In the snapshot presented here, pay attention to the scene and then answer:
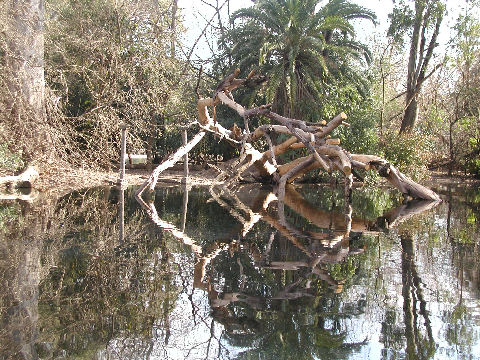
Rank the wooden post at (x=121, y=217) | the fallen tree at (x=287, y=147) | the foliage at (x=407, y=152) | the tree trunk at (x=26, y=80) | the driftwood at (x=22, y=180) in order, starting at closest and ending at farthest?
the wooden post at (x=121, y=217) < the fallen tree at (x=287, y=147) < the driftwood at (x=22, y=180) < the tree trunk at (x=26, y=80) < the foliage at (x=407, y=152)

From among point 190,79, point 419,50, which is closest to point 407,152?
point 419,50

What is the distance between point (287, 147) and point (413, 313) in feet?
39.6

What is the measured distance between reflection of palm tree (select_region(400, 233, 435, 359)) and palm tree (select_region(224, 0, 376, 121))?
46.1 feet

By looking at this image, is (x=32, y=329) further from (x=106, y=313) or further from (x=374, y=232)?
(x=374, y=232)

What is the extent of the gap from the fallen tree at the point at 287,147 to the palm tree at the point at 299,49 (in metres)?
4.19

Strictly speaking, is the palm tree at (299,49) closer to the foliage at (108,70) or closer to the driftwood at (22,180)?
the foliage at (108,70)

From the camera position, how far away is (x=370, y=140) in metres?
19.7

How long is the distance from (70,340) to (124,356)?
1.46 ft

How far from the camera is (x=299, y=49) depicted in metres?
19.9

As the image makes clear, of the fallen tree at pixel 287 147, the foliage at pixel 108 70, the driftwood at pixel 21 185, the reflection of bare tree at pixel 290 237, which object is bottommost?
the reflection of bare tree at pixel 290 237

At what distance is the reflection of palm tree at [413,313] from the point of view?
343cm

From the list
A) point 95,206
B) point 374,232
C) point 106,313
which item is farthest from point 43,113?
point 106,313

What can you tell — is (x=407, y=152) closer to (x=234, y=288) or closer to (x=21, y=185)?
(x=21, y=185)

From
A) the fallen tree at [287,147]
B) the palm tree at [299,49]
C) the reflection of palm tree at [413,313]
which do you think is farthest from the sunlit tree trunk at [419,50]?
the reflection of palm tree at [413,313]
